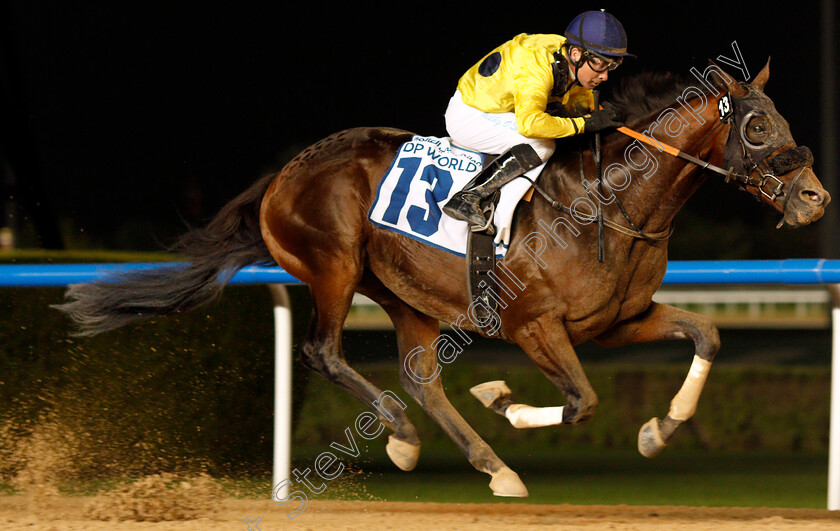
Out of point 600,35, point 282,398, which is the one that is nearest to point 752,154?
point 600,35

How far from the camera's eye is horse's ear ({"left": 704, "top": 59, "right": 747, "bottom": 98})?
8.90 ft

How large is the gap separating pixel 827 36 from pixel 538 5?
3.67 metres

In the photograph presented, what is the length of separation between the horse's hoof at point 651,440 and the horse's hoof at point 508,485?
0.38 meters

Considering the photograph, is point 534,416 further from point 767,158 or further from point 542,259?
point 767,158

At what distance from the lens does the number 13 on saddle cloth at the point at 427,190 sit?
299 cm

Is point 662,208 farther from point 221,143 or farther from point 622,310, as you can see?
point 221,143

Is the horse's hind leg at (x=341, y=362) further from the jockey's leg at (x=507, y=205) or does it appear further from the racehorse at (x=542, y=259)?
the jockey's leg at (x=507, y=205)

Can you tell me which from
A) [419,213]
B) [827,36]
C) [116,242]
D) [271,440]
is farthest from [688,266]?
[116,242]

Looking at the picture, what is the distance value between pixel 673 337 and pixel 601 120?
696 mm

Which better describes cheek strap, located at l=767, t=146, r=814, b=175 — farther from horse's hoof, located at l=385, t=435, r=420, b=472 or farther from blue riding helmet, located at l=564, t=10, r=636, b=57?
horse's hoof, located at l=385, t=435, r=420, b=472

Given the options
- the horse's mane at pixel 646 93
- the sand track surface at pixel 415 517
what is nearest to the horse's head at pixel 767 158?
the horse's mane at pixel 646 93

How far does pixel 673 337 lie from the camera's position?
2963mm

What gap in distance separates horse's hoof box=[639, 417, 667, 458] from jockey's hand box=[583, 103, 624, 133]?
0.89 meters

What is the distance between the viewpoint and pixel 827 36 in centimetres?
559
